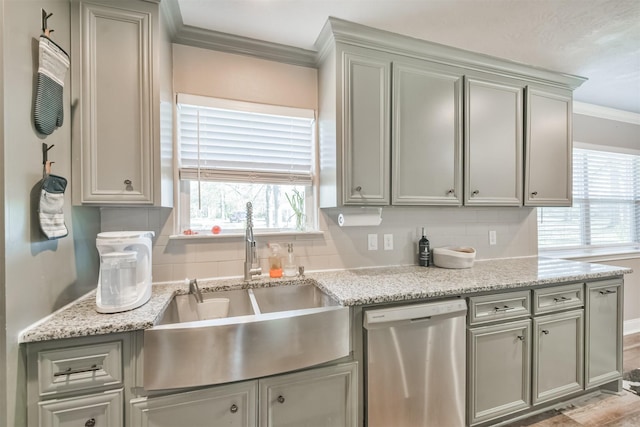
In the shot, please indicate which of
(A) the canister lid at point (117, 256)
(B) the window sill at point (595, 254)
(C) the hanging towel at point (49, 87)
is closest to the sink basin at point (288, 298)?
(A) the canister lid at point (117, 256)

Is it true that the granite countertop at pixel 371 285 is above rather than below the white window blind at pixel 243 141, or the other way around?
below

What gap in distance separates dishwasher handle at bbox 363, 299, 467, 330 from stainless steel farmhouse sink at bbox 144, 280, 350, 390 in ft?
0.46

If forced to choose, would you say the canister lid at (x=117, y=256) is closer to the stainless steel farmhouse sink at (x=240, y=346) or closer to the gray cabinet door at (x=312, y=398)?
the stainless steel farmhouse sink at (x=240, y=346)

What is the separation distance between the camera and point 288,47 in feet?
6.39

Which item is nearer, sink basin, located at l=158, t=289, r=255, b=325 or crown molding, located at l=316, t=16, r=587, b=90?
sink basin, located at l=158, t=289, r=255, b=325

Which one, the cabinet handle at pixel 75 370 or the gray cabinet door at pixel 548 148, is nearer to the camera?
the cabinet handle at pixel 75 370

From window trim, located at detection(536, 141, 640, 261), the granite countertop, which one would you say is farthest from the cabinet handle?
window trim, located at detection(536, 141, 640, 261)

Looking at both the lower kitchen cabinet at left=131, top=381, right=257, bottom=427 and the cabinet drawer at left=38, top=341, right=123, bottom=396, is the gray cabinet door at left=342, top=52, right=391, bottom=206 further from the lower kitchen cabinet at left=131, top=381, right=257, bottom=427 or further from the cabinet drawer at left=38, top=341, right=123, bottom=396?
the cabinet drawer at left=38, top=341, right=123, bottom=396

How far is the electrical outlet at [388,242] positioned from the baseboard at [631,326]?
3.15 m

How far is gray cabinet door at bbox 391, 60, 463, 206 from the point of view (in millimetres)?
1880

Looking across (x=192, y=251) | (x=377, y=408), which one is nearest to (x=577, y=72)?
(x=377, y=408)

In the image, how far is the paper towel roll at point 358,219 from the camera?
1.93 m

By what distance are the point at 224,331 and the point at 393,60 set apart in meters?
1.87

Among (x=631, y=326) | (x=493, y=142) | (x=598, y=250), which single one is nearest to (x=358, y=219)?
(x=493, y=142)
